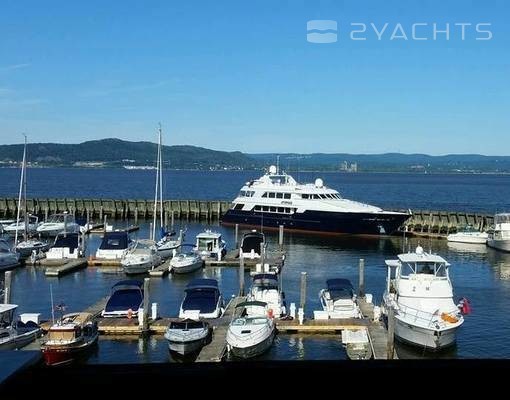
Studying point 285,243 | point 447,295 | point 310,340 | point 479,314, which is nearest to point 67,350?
point 310,340

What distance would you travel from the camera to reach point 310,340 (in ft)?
69.2

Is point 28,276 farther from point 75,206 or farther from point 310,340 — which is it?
point 75,206

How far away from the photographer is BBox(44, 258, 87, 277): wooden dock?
3347 centimetres

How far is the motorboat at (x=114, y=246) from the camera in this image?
37.6 meters

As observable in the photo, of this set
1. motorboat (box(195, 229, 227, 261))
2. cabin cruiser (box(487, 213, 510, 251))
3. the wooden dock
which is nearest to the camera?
the wooden dock

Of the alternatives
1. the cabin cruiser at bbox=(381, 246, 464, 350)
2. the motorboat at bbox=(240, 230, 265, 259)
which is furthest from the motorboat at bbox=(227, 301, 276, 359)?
the motorboat at bbox=(240, 230, 265, 259)

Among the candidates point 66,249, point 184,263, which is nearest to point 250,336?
point 184,263

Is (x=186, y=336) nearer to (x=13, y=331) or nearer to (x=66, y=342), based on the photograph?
(x=66, y=342)

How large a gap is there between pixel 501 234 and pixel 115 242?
26.5 m

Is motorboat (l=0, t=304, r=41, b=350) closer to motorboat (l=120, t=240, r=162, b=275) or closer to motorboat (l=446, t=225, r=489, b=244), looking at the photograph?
motorboat (l=120, t=240, r=162, b=275)

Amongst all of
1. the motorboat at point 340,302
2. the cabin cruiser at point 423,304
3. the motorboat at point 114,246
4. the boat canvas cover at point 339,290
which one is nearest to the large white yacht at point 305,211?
the motorboat at point 114,246

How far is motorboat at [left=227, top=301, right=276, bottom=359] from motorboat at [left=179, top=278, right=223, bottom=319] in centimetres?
288

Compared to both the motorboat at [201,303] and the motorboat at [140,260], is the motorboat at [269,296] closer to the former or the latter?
the motorboat at [201,303]

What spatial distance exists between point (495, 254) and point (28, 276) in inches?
1181
